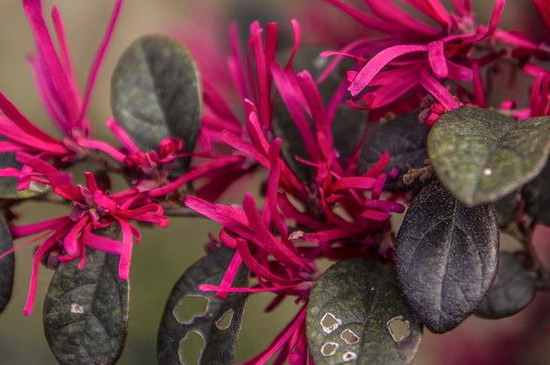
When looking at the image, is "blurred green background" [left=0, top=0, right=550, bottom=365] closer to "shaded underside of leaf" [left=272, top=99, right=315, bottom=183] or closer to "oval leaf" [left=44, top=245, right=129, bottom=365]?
"shaded underside of leaf" [left=272, top=99, right=315, bottom=183]

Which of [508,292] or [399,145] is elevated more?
[399,145]

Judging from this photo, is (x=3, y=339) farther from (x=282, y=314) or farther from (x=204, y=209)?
(x=204, y=209)

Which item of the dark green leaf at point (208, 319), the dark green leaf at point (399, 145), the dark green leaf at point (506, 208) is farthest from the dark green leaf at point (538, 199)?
the dark green leaf at point (208, 319)

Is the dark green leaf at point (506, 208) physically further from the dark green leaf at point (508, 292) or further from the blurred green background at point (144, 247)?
the blurred green background at point (144, 247)

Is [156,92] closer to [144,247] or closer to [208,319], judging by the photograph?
[208,319]

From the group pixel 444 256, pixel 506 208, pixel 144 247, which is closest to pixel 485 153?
pixel 444 256

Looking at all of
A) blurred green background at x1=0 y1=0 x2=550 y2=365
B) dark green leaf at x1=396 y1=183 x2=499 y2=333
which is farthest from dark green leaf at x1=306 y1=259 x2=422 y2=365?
blurred green background at x1=0 y1=0 x2=550 y2=365
